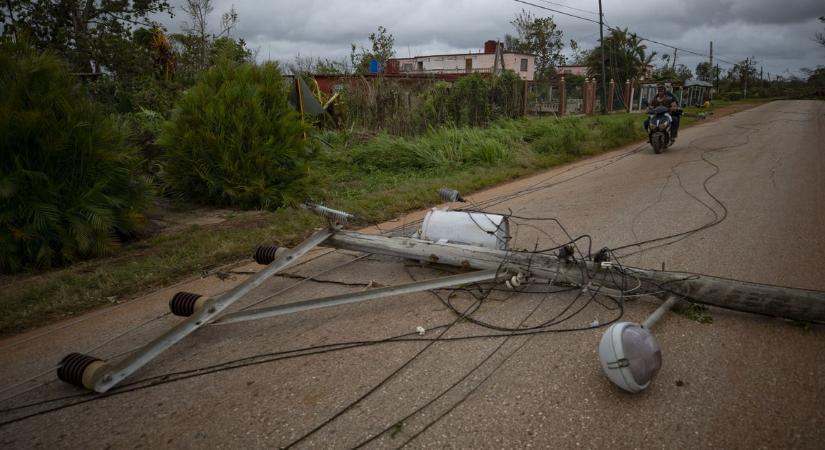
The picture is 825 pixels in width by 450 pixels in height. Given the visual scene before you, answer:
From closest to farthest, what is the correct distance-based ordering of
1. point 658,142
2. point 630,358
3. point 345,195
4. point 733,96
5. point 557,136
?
1. point 630,358
2. point 345,195
3. point 658,142
4. point 557,136
5. point 733,96

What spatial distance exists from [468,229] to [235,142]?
4.30m

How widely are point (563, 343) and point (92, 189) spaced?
4.87m

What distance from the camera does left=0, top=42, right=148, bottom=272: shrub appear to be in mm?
4746

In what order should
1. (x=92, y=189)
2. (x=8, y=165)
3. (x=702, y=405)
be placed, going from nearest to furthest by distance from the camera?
(x=702, y=405) → (x=8, y=165) → (x=92, y=189)

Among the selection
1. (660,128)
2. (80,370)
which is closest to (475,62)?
(660,128)

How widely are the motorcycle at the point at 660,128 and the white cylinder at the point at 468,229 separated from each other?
34.6 ft

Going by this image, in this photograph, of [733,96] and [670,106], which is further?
[733,96]

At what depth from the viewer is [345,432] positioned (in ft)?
8.09

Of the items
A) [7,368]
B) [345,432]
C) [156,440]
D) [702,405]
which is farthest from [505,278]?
[7,368]

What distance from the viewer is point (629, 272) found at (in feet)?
12.4

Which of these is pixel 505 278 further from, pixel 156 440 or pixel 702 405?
pixel 156 440

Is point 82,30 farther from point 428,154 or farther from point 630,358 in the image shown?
point 630,358

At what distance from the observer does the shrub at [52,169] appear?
475 centimetres

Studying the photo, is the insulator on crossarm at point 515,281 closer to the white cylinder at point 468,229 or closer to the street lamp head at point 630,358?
the white cylinder at point 468,229
